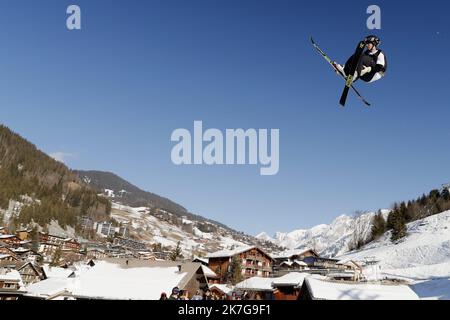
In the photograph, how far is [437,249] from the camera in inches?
3327

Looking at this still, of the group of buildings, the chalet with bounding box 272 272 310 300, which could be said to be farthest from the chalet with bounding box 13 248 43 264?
the chalet with bounding box 272 272 310 300

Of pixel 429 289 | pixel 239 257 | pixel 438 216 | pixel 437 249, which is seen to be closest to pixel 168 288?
pixel 429 289

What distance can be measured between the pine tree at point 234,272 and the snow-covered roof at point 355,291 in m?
54.3

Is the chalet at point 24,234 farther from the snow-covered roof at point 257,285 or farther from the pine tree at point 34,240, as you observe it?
the snow-covered roof at point 257,285

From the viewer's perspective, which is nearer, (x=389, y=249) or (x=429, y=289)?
(x=429, y=289)

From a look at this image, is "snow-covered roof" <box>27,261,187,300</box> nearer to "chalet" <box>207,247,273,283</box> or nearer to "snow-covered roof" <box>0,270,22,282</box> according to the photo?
"snow-covered roof" <box>0,270,22,282</box>

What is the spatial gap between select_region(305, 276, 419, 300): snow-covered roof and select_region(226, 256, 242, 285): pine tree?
5430 cm

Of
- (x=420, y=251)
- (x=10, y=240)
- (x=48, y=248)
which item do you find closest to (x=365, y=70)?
(x=420, y=251)

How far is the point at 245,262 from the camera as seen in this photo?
314 feet

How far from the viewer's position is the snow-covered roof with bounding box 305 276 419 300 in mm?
29237
